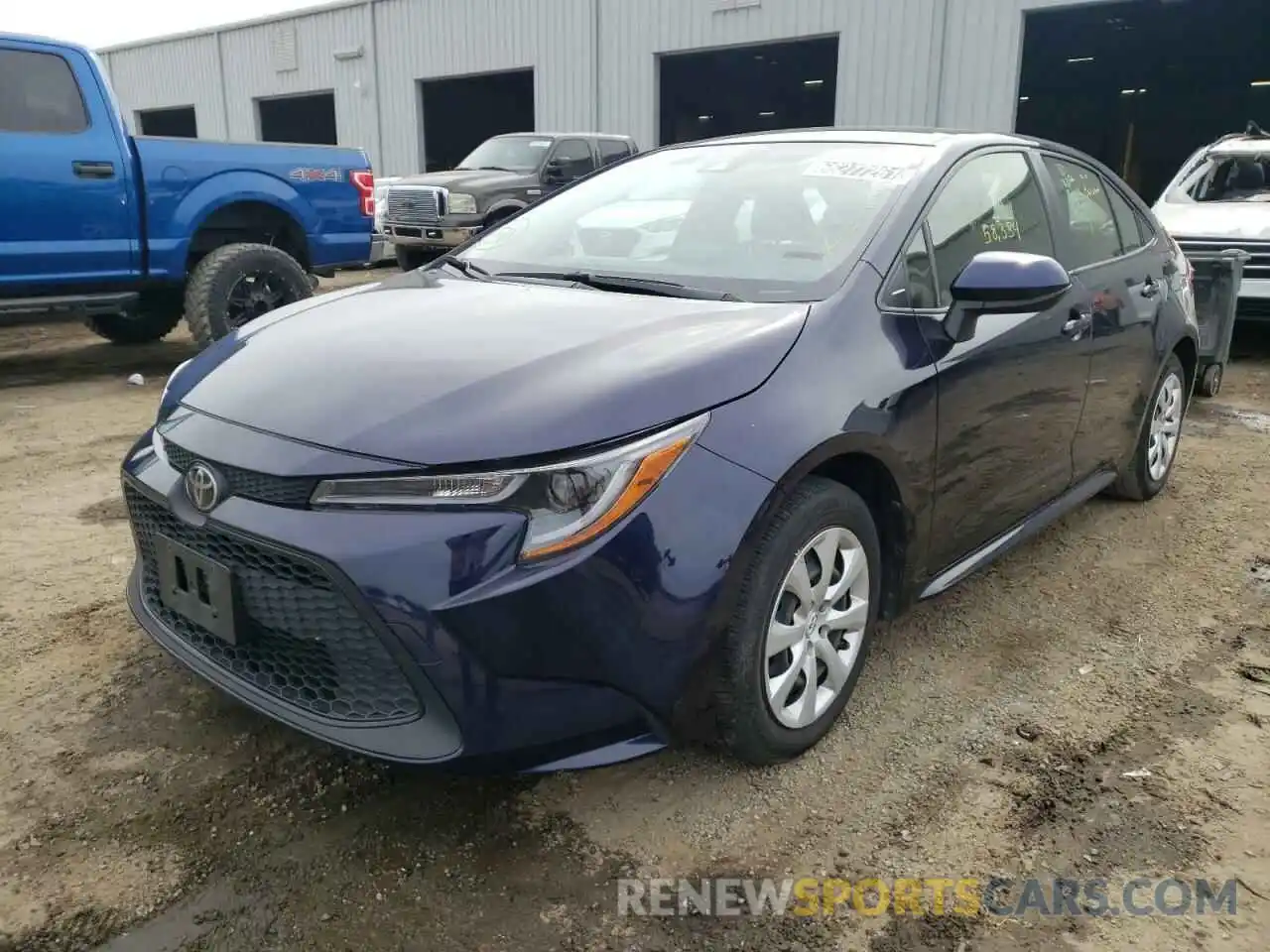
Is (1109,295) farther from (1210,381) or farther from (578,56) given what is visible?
(578,56)

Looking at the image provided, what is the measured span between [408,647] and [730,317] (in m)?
1.13

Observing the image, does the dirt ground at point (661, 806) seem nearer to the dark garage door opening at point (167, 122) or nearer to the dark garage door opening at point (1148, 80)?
the dark garage door opening at point (1148, 80)

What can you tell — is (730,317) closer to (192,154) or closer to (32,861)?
(32,861)

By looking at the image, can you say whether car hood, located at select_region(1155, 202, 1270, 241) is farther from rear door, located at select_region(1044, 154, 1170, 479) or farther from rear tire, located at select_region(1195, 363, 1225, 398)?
rear door, located at select_region(1044, 154, 1170, 479)

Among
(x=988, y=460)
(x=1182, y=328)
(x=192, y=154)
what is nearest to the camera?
(x=988, y=460)

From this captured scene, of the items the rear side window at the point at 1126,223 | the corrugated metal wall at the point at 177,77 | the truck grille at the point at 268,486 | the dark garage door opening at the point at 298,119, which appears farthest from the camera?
the dark garage door opening at the point at 298,119

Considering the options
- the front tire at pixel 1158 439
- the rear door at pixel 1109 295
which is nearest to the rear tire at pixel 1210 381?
the front tire at pixel 1158 439

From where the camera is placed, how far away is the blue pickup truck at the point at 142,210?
6199mm

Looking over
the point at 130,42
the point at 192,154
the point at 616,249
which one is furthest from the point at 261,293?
the point at 130,42

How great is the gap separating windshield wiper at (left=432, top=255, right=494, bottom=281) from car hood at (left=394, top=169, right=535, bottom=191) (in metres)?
9.42

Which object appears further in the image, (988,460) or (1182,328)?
(1182,328)

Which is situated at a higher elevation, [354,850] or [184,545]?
[184,545]

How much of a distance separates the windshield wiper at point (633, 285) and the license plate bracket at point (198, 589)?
4.15 feet

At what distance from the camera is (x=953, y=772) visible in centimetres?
259
